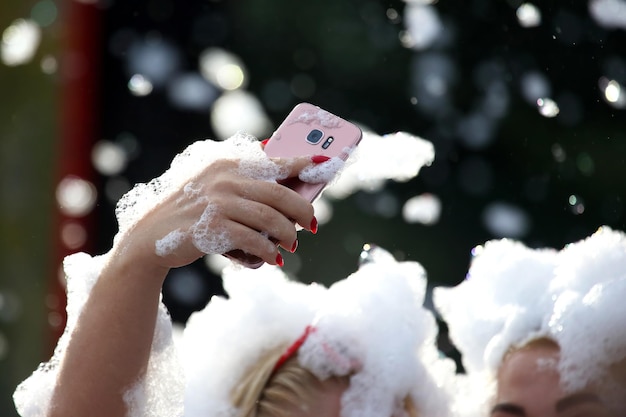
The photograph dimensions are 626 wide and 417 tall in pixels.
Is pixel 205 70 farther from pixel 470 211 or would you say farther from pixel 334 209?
pixel 470 211

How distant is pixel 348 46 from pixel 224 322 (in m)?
1.57

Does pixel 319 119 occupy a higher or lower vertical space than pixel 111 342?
higher

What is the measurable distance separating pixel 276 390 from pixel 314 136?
1.77ft

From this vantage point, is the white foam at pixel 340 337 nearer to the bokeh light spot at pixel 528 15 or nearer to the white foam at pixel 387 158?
the white foam at pixel 387 158

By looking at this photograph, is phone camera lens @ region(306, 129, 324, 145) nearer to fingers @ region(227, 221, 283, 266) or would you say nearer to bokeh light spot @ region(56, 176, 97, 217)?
fingers @ region(227, 221, 283, 266)

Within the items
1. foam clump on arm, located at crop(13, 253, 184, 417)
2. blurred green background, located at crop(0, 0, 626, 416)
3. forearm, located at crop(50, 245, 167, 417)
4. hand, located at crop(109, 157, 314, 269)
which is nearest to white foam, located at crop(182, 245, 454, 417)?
foam clump on arm, located at crop(13, 253, 184, 417)

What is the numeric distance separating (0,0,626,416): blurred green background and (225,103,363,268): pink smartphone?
1.64 m

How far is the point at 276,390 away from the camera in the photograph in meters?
1.64

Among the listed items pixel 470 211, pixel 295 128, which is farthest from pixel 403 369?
pixel 470 211

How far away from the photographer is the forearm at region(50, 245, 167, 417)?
1343mm

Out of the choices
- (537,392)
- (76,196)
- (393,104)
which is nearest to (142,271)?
(537,392)

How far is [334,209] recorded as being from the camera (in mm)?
3094

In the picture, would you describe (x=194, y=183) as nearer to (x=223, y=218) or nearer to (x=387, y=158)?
(x=223, y=218)

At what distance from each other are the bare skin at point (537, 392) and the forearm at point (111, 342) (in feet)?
2.35
